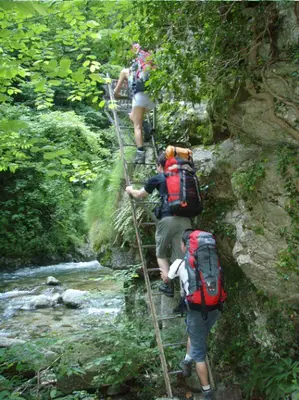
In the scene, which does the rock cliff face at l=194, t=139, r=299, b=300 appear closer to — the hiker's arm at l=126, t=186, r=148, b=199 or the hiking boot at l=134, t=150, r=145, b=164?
the hiker's arm at l=126, t=186, r=148, b=199

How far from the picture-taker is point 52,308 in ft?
35.3

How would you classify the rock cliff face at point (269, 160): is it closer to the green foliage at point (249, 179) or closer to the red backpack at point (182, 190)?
the green foliage at point (249, 179)

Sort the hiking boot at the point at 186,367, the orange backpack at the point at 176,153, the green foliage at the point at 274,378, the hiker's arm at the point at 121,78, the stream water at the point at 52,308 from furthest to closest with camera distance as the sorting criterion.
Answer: the stream water at the point at 52,308
the hiker's arm at the point at 121,78
the orange backpack at the point at 176,153
the hiking boot at the point at 186,367
the green foliage at the point at 274,378

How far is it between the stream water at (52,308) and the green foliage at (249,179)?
2.64 m

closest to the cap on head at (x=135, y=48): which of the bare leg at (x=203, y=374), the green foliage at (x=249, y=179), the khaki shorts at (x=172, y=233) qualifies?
the green foliage at (x=249, y=179)

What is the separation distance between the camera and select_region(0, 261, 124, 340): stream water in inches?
336

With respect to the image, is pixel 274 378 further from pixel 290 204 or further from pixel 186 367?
pixel 290 204

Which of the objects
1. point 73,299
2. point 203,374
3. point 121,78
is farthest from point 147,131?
point 73,299

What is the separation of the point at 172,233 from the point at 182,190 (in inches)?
22.3

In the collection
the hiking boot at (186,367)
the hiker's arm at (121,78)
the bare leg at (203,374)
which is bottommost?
the hiking boot at (186,367)

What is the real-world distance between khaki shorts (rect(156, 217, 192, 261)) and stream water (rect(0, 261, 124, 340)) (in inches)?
60.2

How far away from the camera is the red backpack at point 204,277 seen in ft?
12.5

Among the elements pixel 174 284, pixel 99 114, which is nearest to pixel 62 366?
pixel 174 284

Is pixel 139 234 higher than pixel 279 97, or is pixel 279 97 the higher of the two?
pixel 279 97
